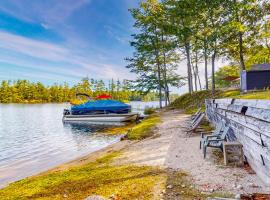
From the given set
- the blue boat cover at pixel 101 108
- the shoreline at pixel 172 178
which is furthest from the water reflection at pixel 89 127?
the shoreline at pixel 172 178

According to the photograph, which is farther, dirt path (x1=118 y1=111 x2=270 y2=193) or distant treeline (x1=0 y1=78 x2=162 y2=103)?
distant treeline (x1=0 y1=78 x2=162 y2=103)

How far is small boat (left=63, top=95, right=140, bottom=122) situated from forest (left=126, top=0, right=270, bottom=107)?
18.0 ft

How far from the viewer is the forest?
26.1 m

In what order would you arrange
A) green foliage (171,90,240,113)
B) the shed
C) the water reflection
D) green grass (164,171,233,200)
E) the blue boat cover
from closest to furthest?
green grass (164,171,233,200) → the water reflection → the shed → green foliage (171,90,240,113) → the blue boat cover

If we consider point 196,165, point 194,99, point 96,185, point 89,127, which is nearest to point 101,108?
point 89,127

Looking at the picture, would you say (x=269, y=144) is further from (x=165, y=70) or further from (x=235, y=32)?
(x=165, y=70)

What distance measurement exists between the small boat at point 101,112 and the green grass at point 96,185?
24.5 meters

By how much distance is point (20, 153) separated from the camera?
48.4ft

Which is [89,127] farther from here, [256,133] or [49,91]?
[49,91]

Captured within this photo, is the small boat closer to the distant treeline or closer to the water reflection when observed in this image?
the water reflection

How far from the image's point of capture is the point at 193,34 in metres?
29.4

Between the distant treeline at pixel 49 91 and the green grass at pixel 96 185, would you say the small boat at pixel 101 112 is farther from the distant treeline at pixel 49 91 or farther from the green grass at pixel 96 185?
the distant treeline at pixel 49 91

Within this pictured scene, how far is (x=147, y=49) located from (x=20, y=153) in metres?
24.1

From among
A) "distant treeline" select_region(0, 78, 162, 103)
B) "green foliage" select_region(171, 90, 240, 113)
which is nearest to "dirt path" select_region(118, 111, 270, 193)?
"green foliage" select_region(171, 90, 240, 113)
